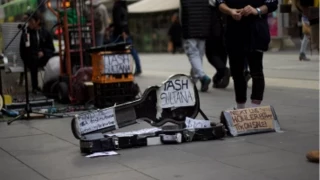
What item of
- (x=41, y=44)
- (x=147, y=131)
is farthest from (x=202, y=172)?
(x=41, y=44)

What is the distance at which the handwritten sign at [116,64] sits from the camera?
8828mm

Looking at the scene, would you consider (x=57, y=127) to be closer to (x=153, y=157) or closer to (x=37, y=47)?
(x=153, y=157)

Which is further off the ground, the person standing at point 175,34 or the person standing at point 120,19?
the person standing at point 120,19

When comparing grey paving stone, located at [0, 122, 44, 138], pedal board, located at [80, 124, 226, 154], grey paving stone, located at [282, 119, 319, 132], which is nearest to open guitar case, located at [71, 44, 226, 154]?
pedal board, located at [80, 124, 226, 154]

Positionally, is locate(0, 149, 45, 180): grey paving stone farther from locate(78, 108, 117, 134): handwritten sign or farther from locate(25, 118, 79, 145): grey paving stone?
locate(25, 118, 79, 145): grey paving stone

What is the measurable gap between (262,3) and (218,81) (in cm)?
457

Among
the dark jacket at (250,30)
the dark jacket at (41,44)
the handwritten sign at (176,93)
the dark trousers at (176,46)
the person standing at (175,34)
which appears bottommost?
the dark trousers at (176,46)

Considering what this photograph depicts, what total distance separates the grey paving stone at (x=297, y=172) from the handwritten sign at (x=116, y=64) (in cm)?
428

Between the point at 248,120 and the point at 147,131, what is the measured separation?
1076 mm

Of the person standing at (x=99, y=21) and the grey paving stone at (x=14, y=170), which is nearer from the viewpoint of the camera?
the grey paving stone at (x=14, y=170)

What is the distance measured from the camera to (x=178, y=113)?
21.7 feet

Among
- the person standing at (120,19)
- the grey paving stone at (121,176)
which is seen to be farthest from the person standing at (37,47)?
the grey paving stone at (121,176)

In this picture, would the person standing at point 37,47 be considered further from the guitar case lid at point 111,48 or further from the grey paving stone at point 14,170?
the grey paving stone at point 14,170

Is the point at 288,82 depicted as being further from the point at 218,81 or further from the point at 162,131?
the point at 162,131
